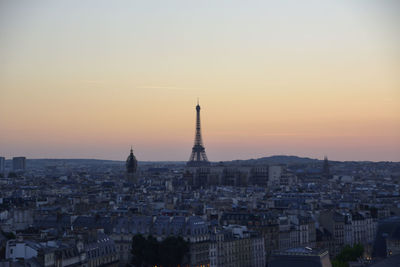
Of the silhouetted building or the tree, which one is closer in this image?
the silhouetted building

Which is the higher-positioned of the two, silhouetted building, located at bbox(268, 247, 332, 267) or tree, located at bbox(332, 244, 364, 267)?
silhouetted building, located at bbox(268, 247, 332, 267)

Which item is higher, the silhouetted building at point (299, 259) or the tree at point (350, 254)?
the silhouetted building at point (299, 259)

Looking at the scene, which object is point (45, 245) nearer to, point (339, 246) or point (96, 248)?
point (96, 248)

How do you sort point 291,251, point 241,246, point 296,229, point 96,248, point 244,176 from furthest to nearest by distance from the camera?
1. point 244,176
2. point 296,229
3. point 241,246
4. point 96,248
5. point 291,251

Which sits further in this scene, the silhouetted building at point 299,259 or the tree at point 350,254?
the tree at point 350,254

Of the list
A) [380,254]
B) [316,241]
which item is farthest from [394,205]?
[380,254]

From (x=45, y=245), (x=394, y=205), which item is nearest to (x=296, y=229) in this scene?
(x=45, y=245)

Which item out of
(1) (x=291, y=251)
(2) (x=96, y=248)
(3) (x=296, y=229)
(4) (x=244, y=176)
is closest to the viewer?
Result: (1) (x=291, y=251)

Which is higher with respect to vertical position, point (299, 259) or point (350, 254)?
point (299, 259)

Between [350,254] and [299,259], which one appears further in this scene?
[350,254]

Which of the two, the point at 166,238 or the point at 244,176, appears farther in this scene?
the point at 244,176
